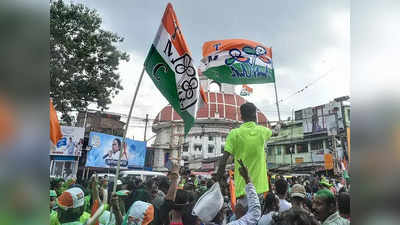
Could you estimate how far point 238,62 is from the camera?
591cm

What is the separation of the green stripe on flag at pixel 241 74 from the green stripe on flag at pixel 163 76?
241cm

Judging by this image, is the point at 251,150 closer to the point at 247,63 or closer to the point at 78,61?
the point at 247,63

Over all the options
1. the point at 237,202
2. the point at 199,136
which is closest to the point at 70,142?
the point at 237,202

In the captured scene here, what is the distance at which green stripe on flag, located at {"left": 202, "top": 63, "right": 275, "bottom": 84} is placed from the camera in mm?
5770

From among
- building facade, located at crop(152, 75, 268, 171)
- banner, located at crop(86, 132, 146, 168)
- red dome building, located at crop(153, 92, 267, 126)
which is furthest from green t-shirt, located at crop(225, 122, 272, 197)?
red dome building, located at crop(153, 92, 267, 126)

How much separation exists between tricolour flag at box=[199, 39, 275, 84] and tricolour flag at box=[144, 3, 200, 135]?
2393 mm

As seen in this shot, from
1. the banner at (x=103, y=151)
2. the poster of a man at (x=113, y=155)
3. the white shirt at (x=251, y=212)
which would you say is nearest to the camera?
the white shirt at (x=251, y=212)

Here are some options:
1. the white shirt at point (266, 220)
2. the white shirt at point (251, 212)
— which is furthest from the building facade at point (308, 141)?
the white shirt at point (251, 212)

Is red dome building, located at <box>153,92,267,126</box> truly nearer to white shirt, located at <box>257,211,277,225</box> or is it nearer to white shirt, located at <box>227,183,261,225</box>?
white shirt, located at <box>257,211,277,225</box>

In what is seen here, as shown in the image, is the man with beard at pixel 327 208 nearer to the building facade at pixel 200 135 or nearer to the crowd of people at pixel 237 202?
the crowd of people at pixel 237 202

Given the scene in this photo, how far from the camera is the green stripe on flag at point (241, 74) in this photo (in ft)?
18.9
